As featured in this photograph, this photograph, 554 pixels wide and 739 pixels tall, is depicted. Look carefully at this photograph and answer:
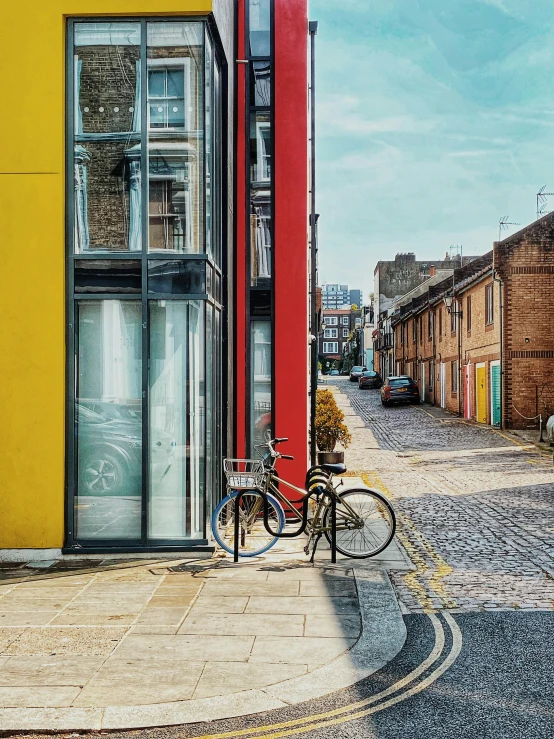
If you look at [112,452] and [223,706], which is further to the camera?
[112,452]

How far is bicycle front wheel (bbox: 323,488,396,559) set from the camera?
911 cm

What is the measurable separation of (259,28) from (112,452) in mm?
6596

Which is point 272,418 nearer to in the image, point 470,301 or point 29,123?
point 29,123

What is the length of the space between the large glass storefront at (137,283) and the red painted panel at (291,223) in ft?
7.79

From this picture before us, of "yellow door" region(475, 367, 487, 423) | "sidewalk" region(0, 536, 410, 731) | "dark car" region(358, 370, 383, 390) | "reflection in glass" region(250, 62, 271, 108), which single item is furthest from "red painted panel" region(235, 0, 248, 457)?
"dark car" region(358, 370, 383, 390)

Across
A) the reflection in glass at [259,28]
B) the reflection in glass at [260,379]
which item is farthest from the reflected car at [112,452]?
the reflection in glass at [259,28]

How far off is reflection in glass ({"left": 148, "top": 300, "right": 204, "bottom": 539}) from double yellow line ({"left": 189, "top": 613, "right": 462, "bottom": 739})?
13.2 ft

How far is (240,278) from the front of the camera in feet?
39.4

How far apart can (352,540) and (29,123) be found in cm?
574

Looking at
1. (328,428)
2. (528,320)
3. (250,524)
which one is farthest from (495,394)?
(250,524)

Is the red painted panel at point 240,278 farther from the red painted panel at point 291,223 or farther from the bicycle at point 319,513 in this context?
the bicycle at point 319,513

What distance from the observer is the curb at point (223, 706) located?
483cm

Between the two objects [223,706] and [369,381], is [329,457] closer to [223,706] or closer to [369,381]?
[223,706]

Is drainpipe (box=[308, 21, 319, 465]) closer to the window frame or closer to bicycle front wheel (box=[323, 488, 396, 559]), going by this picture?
bicycle front wheel (box=[323, 488, 396, 559])
